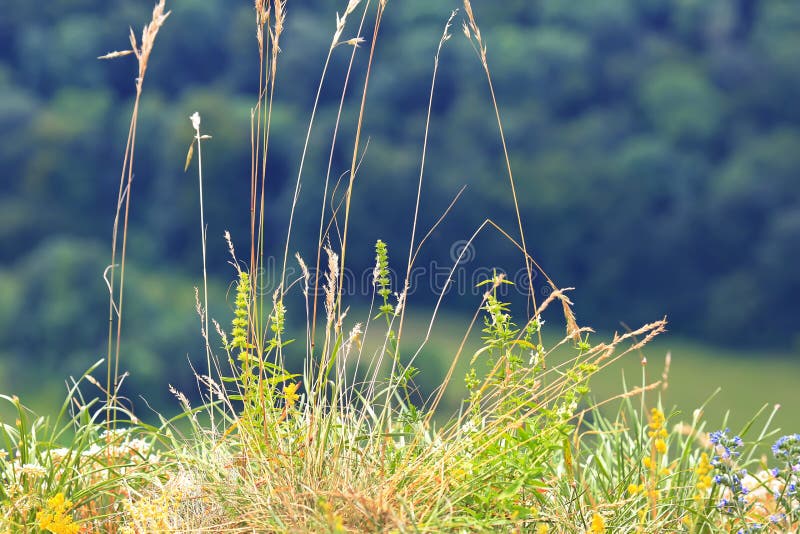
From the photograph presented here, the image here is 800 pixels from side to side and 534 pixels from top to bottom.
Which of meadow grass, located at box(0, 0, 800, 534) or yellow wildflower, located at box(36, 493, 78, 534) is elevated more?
meadow grass, located at box(0, 0, 800, 534)

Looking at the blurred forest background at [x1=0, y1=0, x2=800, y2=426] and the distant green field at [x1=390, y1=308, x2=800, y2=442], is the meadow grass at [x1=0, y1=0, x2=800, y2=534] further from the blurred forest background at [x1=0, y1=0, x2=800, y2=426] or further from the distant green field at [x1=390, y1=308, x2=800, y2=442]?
the blurred forest background at [x1=0, y1=0, x2=800, y2=426]

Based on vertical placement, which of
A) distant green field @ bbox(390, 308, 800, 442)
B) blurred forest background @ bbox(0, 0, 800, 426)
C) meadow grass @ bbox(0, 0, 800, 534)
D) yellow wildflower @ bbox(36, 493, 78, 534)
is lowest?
distant green field @ bbox(390, 308, 800, 442)

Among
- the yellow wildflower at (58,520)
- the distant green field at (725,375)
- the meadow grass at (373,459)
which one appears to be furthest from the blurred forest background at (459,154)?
Result: the yellow wildflower at (58,520)

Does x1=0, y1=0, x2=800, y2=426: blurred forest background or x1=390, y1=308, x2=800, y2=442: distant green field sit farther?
x1=0, y1=0, x2=800, y2=426: blurred forest background

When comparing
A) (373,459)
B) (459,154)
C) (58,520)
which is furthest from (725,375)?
(58,520)

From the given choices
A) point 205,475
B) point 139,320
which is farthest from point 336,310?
point 139,320

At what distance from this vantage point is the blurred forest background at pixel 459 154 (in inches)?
1325

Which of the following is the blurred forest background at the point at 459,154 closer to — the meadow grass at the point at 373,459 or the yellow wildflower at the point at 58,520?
the meadow grass at the point at 373,459

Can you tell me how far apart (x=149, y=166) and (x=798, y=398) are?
2975 centimetres

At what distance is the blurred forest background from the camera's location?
33656 millimetres

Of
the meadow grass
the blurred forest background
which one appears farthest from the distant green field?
the meadow grass

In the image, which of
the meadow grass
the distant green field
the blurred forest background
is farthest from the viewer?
the blurred forest background

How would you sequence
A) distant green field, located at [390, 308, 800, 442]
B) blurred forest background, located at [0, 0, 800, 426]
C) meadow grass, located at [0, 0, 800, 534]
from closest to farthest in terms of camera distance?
meadow grass, located at [0, 0, 800, 534] < distant green field, located at [390, 308, 800, 442] < blurred forest background, located at [0, 0, 800, 426]

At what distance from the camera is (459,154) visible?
36.9m
